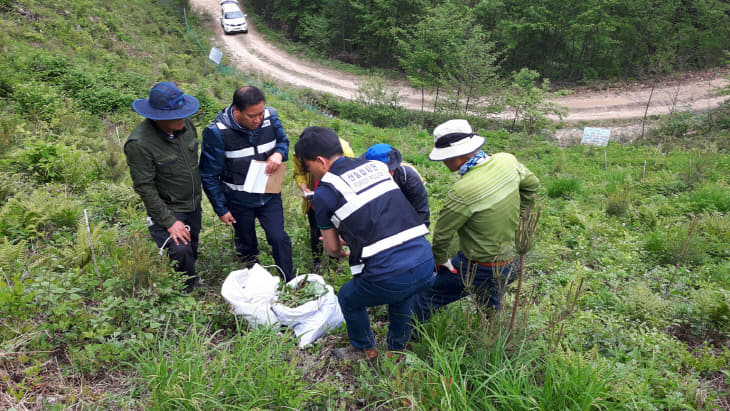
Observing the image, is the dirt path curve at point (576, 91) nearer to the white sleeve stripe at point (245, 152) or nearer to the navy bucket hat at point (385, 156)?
the white sleeve stripe at point (245, 152)

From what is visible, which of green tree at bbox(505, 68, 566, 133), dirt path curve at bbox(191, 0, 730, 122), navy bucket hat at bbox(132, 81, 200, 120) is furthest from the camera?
dirt path curve at bbox(191, 0, 730, 122)

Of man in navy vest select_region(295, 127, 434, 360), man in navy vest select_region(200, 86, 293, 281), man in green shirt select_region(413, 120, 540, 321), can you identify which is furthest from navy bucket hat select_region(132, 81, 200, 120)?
man in green shirt select_region(413, 120, 540, 321)

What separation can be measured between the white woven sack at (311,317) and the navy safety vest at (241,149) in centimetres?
140

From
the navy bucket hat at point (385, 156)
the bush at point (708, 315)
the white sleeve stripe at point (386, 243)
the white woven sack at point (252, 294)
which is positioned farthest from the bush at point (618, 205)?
the white woven sack at point (252, 294)

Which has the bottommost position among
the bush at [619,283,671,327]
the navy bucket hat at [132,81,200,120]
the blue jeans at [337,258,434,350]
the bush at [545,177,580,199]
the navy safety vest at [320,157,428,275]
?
the bush at [545,177,580,199]

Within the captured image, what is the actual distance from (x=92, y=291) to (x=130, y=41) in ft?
57.4

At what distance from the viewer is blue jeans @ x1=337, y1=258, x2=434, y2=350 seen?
8.92ft

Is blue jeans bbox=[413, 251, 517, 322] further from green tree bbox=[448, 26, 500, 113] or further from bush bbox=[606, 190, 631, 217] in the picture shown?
green tree bbox=[448, 26, 500, 113]

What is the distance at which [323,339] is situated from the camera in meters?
3.45

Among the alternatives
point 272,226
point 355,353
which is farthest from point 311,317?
point 272,226

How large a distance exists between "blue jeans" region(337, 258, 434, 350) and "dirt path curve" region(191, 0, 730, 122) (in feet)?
64.9

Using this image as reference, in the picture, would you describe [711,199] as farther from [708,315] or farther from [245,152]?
[245,152]

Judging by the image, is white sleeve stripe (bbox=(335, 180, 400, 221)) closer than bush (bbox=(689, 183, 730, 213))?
Yes

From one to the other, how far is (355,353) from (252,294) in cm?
99
